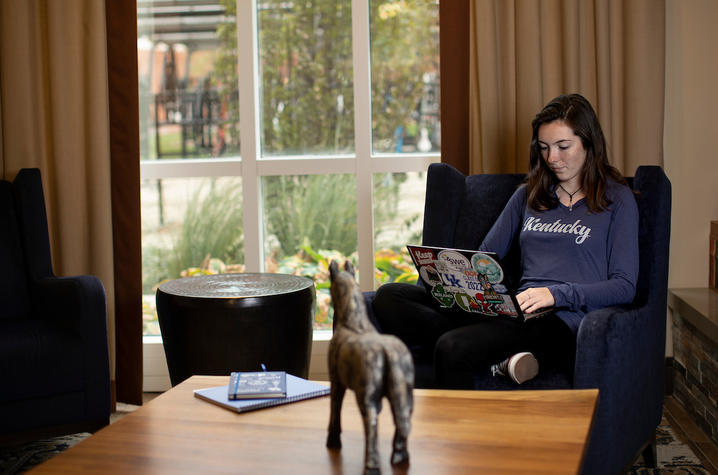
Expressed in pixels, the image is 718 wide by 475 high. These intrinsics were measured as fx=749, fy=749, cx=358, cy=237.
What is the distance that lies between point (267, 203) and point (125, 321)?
79 centimetres

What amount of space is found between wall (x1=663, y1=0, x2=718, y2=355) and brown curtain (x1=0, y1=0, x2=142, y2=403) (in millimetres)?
2161

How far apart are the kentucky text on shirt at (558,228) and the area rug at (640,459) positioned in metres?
0.75

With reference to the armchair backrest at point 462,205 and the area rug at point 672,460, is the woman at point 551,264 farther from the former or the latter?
the area rug at point 672,460

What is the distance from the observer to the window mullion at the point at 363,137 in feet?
10.4

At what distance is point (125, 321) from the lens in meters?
3.17

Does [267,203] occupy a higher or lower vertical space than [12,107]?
lower

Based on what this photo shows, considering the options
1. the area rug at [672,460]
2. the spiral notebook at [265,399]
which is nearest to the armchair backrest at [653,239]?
the area rug at [672,460]

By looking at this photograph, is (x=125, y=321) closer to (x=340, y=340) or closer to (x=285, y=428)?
(x=285, y=428)

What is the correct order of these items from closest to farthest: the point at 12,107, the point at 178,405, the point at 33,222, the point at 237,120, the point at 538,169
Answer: the point at 178,405 → the point at 538,169 → the point at 33,222 → the point at 12,107 → the point at 237,120

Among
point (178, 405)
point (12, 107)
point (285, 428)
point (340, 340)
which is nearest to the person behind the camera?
point (340, 340)

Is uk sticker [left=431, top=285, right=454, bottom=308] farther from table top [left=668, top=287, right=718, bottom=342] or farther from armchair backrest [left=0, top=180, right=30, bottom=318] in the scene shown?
armchair backrest [left=0, top=180, right=30, bottom=318]

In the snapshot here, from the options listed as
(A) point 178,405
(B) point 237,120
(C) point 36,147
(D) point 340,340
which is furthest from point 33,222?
(D) point 340,340

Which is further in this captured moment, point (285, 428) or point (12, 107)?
point (12, 107)

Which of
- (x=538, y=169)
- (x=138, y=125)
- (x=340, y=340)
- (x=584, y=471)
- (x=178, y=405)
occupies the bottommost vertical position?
(x=584, y=471)
